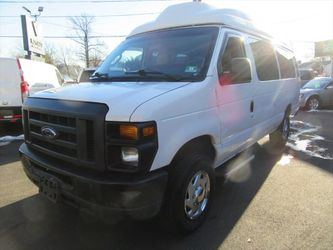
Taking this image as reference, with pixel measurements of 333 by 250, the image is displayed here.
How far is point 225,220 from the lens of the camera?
4.00m

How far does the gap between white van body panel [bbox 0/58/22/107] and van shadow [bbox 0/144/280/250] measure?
6.04m

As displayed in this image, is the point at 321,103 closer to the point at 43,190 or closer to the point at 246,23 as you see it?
the point at 246,23

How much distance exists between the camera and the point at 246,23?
4.95 m

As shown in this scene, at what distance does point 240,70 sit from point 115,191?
7.18ft

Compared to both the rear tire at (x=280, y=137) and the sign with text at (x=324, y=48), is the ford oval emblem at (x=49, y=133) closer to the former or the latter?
the rear tire at (x=280, y=137)

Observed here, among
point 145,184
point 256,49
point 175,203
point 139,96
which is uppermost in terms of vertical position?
point 256,49

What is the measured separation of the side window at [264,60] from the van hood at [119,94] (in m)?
2.03

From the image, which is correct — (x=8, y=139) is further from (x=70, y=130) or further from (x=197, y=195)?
(x=197, y=195)

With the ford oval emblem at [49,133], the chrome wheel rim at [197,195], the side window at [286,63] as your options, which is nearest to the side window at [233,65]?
the chrome wheel rim at [197,195]

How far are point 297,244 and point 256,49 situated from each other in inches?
115

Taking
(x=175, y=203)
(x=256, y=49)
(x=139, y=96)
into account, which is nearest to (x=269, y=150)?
(x=256, y=49)

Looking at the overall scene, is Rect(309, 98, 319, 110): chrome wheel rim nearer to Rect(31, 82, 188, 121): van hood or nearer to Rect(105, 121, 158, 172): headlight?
Rect(31, 82, 188, 121): van hood

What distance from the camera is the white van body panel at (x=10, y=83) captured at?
32.1 feet

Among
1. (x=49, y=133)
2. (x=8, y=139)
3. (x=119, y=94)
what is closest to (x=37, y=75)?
(x=8, y=139)
